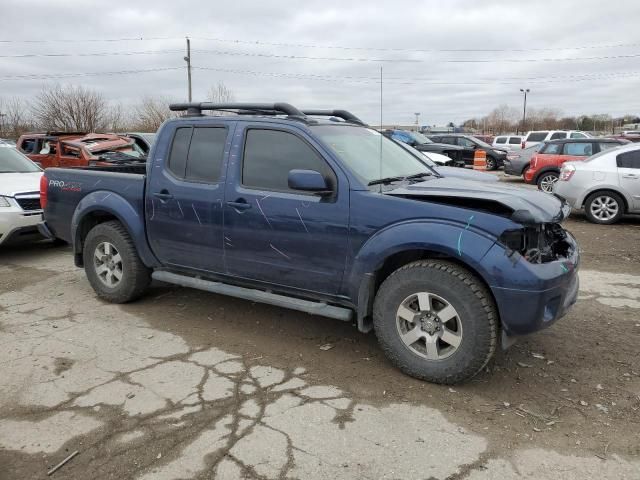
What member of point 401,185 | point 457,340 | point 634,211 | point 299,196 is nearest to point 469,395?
point 457,340

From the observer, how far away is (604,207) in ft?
32.3

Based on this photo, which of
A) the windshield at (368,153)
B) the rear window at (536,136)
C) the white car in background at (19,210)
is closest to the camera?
the windshield at (368,153)

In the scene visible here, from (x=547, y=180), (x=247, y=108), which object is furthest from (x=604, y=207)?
(x=247, y=108)

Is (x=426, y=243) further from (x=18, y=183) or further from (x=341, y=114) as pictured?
(x=18, y=183)

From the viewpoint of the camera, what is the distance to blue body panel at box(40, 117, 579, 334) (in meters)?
3.28

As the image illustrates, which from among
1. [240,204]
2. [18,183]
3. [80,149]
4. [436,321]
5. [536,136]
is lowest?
[436,321]

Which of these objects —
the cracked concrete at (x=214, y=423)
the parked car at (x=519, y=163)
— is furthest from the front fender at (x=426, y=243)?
the parked car at (x=519, y=163)

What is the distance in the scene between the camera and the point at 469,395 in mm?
A: 3461

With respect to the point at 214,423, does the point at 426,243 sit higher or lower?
higher

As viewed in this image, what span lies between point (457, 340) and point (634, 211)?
8078 mm

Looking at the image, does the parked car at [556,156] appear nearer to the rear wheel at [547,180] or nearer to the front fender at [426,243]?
the rear wheel at [547,180]

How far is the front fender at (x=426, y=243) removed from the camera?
3305mm

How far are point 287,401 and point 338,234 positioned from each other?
1.23 m

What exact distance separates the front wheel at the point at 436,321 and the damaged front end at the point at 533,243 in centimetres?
32
